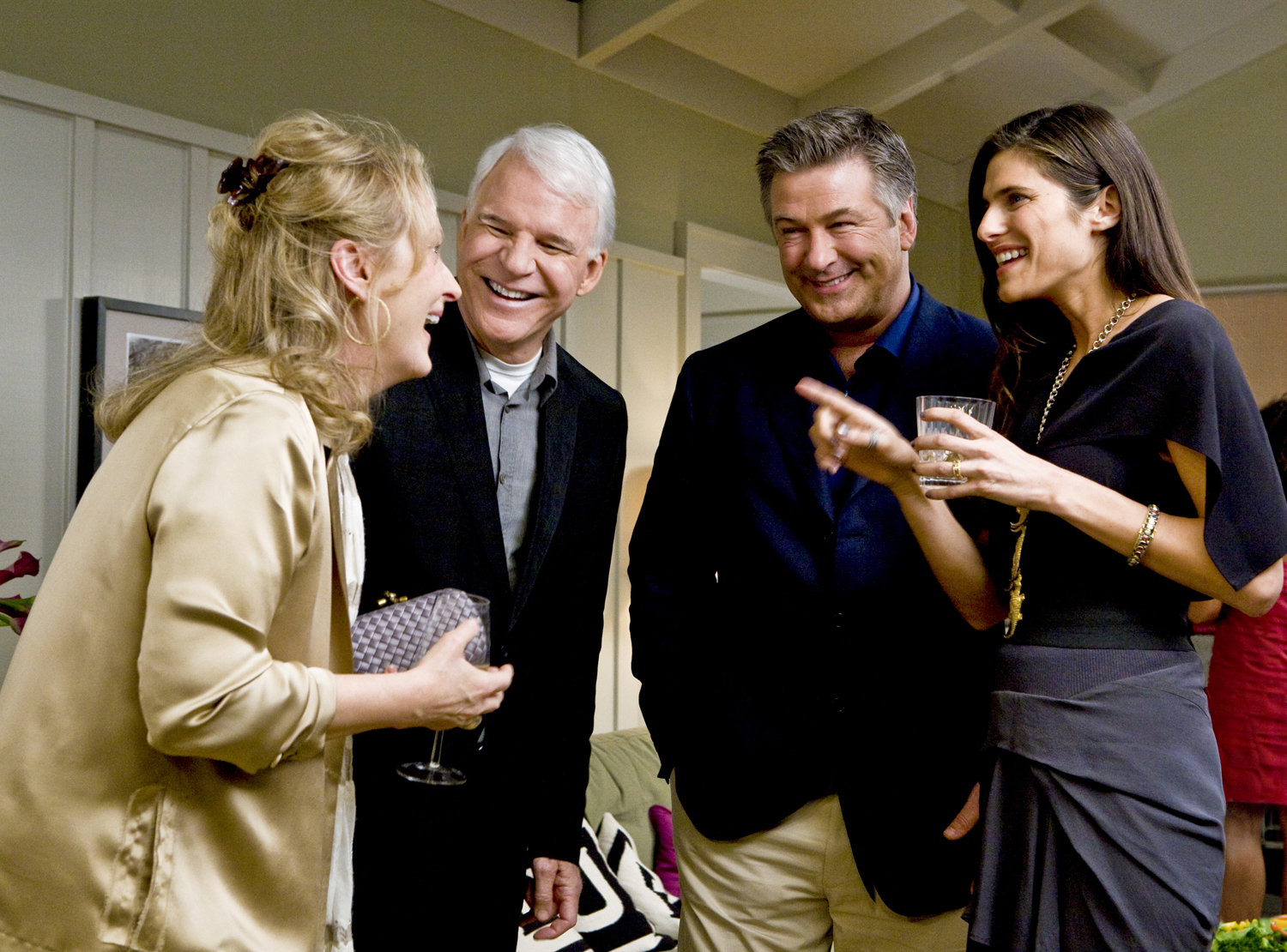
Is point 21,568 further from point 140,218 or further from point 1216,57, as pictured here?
point 1216,57

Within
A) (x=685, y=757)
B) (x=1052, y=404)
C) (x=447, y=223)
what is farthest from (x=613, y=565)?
(x=1052, y=404)

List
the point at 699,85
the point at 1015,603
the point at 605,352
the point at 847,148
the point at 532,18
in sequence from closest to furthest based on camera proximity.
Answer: the point at 1015,603
the point at 847,148
the point at 532,18
the point at 605,352
the point at 699,85

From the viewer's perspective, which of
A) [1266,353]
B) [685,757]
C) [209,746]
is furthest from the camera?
[1266,353]

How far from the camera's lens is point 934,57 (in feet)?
16.8

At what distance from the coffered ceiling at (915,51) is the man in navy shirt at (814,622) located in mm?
2572

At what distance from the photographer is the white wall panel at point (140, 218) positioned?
10.2 ft

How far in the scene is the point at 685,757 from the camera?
1870mm

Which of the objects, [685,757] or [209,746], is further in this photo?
Result: [685,757]

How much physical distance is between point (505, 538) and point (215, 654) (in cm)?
87

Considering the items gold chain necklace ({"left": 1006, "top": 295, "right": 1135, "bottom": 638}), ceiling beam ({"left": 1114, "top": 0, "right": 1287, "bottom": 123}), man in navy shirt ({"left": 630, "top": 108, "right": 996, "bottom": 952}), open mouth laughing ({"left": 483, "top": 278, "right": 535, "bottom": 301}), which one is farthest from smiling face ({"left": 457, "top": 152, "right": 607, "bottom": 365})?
ceiling beam ({"left": 1114, "top": 0, "right": 1287, "bottom": 123})

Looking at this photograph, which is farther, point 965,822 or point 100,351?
point 100,351

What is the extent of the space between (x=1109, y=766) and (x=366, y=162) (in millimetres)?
1122

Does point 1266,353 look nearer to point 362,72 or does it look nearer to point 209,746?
point 362,72

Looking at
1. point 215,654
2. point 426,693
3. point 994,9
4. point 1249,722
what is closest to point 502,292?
point 426,693
